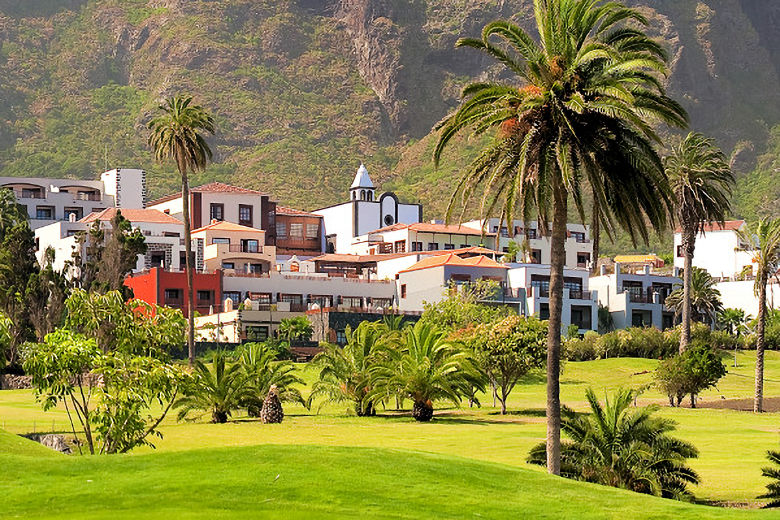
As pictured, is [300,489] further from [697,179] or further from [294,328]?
[294,328]

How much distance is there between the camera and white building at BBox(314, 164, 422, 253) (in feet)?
572

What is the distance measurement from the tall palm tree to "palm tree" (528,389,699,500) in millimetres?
1409

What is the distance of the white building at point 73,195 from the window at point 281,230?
1749cm

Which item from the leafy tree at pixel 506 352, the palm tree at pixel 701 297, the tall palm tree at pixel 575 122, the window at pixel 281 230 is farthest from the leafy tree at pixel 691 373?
the window at pixel 281 230

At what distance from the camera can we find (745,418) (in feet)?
224

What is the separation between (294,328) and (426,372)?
168 ft

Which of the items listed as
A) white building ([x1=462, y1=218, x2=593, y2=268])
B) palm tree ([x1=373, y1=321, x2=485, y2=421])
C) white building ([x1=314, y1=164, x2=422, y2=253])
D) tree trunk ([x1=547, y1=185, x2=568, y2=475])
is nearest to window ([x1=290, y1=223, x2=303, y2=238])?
white building ([x1=314, y1=164, x2=422, y2=253])

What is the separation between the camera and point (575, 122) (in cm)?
3606

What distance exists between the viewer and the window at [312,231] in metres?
176

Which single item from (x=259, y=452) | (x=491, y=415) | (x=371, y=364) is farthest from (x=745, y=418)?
(x=259, y=452)

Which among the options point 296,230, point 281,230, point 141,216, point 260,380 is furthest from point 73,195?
point 260,380

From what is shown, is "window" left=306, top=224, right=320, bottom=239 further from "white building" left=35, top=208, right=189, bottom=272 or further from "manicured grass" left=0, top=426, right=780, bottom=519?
"manicured grass" left=0, top=426, right=780, bottom=519

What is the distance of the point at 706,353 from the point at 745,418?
806cm

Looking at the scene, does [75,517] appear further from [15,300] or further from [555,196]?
[15,300]
